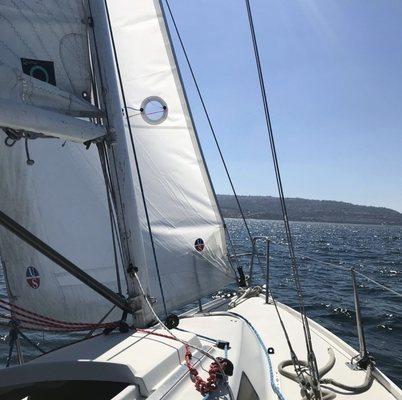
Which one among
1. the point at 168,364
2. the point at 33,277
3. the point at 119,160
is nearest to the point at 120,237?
the point at 119,160

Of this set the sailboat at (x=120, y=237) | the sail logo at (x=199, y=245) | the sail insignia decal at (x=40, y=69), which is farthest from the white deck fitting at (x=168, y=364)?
the sail insignia decal at (x=40, y=69)

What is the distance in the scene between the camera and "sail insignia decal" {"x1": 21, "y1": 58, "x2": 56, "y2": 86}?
2766 mm

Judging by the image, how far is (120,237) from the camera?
3031mm

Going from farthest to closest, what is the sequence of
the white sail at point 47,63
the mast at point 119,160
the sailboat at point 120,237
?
1. the mast at point 119,160
2. the white sail at point 47,63
3. the sailboat at point 120,237

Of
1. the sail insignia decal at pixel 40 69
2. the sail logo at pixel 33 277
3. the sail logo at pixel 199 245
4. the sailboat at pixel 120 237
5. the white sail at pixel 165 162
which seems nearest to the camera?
the sailboat at pixel 120 237

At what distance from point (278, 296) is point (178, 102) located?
886 centimetres

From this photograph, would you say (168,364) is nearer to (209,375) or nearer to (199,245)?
(209,375)

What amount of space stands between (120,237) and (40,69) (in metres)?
1.27

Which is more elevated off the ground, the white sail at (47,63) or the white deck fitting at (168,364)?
the white sail at (47,63)

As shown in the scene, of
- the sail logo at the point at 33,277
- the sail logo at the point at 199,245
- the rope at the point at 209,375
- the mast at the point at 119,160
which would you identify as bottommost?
the rope at the point at 209,375

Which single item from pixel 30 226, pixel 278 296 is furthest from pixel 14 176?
pixel 278 296

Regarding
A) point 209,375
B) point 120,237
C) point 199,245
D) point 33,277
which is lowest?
point 209,375

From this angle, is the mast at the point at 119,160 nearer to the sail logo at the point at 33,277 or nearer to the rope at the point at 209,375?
the rope at the point at 209,375

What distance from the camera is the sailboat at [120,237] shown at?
243cm
